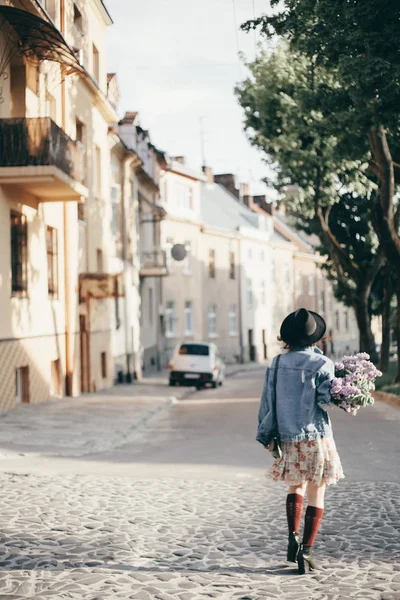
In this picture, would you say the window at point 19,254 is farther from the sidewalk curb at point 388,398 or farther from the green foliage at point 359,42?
the sidewalk curb at point 388,398

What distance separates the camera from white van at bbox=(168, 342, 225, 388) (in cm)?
2877

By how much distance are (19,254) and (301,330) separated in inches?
541

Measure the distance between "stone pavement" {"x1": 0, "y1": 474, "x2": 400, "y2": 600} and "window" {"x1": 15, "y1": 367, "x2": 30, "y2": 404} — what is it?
10093mm

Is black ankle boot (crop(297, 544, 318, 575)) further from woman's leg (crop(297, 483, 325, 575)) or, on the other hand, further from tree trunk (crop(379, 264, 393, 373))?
tree trunk (crop(379, 264, 393, 373))

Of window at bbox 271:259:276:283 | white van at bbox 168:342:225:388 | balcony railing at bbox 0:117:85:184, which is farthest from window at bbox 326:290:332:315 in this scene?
balcony railing at bbox 0:117:85:184

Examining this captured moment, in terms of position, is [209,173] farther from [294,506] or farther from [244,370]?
[294,506]

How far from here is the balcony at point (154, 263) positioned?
36906 millimetres

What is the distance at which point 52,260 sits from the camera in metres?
21.4

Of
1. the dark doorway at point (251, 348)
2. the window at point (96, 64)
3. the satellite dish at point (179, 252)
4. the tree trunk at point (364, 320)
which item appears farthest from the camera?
the dark doorway at point (251, 348)

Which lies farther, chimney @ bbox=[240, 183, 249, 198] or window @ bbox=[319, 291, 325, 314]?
window @ bbox=[319, 291, 325, 314]

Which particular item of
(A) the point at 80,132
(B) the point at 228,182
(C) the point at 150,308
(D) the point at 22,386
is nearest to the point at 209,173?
(B) the point at 228,182

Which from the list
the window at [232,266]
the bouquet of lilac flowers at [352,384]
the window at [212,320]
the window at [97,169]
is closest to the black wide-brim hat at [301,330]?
the bouquet of lilac flowers at [352,384]

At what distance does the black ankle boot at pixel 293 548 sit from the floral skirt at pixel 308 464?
35cm

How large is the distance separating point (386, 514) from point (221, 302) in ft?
151
